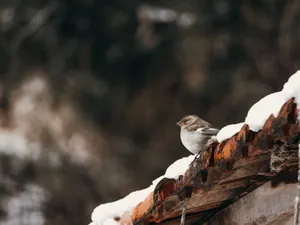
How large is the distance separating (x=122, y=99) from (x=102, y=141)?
861 millimetres

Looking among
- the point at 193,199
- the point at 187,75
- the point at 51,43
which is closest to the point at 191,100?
the point at 187,75

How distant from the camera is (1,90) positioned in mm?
16062

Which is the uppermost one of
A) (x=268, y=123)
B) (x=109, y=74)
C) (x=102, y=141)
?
(x=109, y=74)

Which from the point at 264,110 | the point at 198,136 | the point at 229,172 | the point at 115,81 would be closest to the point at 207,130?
the point at 198,136

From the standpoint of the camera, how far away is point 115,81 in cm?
1636

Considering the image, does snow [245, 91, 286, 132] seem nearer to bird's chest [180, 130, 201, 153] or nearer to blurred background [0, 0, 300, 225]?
bird's chest [180, 130, 201, 153]

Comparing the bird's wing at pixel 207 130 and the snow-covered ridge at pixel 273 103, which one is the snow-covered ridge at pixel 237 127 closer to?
the snow-covered ridge at pixel 273 103

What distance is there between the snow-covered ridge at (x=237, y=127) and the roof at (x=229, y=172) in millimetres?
28

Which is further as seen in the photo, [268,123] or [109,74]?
[109,74]

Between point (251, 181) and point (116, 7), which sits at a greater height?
point (116, 7)

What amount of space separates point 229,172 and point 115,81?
12.9 m

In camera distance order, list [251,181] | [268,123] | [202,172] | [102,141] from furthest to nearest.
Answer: [102,141]
[251,181]
[202,172]
[268,123]

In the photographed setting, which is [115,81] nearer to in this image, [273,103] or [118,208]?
[118,208]

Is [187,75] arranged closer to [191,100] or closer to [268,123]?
[191,100]
